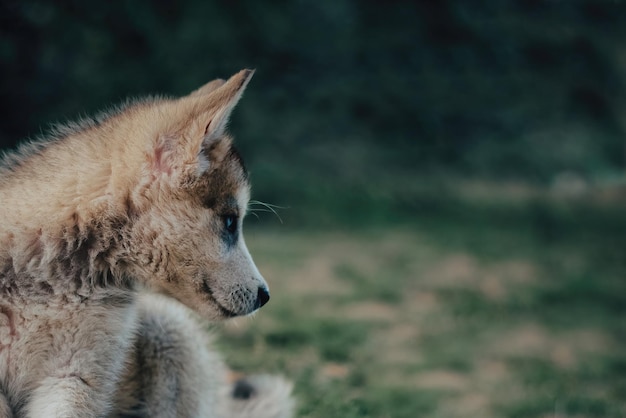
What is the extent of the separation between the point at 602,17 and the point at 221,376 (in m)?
10.6

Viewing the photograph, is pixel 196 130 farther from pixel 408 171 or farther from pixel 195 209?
pixel 408 171

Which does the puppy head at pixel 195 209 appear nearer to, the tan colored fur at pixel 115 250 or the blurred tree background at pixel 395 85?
the tan colored fur at pixel 115 250

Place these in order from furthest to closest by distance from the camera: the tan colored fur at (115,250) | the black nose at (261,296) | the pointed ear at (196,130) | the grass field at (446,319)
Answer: the grass field at (446,319) → the black nose at (261,296) → the pointed ear at (196,130) → the tan colored fur at (115,250)

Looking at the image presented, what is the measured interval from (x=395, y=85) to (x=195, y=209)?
897cm

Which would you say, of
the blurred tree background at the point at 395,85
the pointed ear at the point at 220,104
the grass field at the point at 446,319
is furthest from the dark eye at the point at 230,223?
the blurred tree background at the point at 395,85

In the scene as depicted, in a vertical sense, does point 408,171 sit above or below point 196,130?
above

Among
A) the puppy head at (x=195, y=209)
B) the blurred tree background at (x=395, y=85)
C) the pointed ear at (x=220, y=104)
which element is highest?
the blurred tree background at (x=395, y=85)

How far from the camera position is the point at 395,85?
39.2ft

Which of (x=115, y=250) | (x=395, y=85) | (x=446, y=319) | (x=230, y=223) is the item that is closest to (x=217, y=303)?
(x=230, y=223)

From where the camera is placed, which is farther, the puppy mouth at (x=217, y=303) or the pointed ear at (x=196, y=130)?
the puppy mouth at (x=217, y=303)

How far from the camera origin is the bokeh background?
6359 mm

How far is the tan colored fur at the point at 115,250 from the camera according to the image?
304cm

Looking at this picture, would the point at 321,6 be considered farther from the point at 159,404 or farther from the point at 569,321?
the point at 159,404

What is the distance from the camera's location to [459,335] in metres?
7.22
